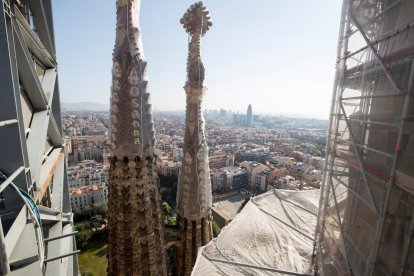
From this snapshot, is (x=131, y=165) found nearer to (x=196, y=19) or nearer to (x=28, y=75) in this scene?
(x=28, y=75)

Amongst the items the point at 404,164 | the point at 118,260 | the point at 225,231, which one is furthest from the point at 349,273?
the point at 118,260

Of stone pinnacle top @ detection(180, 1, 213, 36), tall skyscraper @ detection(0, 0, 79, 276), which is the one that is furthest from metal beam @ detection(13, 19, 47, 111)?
stone pinnacle top @ detection(180, 1, 213, 36)

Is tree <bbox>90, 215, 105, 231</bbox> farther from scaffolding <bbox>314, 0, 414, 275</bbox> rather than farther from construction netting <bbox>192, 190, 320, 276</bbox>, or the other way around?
scaffolding <bbox>314, 0, 414, 275</bbox>

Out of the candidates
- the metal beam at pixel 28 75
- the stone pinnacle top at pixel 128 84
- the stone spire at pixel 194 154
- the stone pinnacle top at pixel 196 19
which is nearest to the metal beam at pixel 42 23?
the metal beam at pixel 28 75

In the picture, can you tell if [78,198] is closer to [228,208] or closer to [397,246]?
[228,208]

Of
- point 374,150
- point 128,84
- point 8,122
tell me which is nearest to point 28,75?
point 8,122

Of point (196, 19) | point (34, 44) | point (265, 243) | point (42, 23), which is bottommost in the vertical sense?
point (265, 243)

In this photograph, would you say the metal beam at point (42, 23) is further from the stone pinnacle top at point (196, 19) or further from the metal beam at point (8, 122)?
the stone pinnacle top at point (196, 19)
